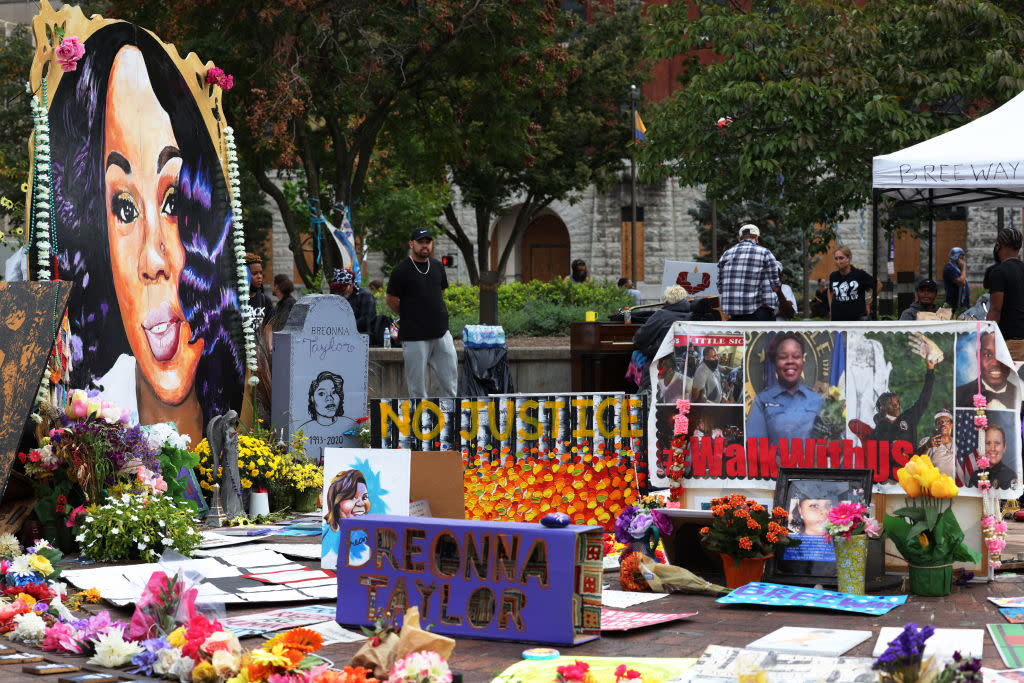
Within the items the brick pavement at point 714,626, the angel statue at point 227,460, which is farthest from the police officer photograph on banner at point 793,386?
the angel statue at point 227,460

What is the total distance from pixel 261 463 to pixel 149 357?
128 cm

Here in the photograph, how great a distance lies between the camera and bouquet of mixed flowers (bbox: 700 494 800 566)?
7.36 meters

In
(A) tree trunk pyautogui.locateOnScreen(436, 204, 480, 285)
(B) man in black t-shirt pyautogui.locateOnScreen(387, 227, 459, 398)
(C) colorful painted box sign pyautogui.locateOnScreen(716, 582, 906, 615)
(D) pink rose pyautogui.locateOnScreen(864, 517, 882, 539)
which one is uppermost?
(A) tree trunk pyautogui.locateOnScreen(436, 204, 480, 285)

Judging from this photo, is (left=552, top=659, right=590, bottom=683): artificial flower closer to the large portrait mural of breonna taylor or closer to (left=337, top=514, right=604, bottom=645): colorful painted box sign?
(left=337, top=514, right=604, bottom=645): colorful painted box sign

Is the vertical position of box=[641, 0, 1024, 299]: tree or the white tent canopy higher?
box=[641, 0, 1024, 299]: tree

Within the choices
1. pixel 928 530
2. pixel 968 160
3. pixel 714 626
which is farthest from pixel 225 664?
pixel 968 160

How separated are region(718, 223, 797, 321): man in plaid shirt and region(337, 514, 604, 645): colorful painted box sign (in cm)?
641

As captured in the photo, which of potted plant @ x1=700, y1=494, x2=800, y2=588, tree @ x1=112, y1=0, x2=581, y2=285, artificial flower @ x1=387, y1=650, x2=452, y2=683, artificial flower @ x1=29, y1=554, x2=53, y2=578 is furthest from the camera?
tree @ x1=112, y1=0, x2=581, y2=285

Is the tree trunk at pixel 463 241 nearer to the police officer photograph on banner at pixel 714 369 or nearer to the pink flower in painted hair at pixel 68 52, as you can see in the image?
the pink flower in painted hair at pixel 68 52

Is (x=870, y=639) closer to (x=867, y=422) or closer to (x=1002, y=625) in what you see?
(x=1002, y=625)

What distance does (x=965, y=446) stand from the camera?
7.64 m

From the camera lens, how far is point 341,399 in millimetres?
11922

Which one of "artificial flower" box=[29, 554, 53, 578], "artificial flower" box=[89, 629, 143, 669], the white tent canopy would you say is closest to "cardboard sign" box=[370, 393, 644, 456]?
"artificial flower" box=[29, 554, 53, 578]

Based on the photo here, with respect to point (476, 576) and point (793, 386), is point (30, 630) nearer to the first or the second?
point (476, 576)
